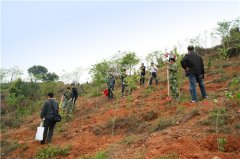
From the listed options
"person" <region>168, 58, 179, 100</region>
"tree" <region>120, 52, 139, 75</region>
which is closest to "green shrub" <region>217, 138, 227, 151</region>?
"person" <region>168, 58, 179, 100</region>

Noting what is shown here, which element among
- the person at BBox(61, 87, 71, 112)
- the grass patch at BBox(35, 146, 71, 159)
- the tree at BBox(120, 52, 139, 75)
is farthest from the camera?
the tree at BBox(120, 52, 139, 75)

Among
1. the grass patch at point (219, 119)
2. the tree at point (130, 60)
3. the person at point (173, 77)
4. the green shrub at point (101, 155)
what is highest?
the tree at point (130, 60)

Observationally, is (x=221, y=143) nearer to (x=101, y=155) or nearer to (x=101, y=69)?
(x=101, y=155)

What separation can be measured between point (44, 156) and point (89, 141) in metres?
1.24

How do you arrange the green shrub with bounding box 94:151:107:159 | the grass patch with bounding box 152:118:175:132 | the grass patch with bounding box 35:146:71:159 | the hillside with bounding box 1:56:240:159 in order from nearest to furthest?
1. the hillside with bounding box 1:56:240:159
2. the green shrub with bounding box 94:151:107:159
3. the grass patch with bounding box 152:118:175:132
4. the grass patch with bounding box 35:146:71:159

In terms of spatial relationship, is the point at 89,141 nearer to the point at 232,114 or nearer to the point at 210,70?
the point at 232,114

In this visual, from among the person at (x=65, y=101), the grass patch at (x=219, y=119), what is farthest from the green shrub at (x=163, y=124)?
the person at (x=65, y=101)

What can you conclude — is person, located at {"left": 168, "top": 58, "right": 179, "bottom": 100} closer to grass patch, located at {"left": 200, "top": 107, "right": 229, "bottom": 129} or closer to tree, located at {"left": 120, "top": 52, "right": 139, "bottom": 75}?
grass patch, located at {"left": 200, "top": 107, "right": 229, "bottom": 129}

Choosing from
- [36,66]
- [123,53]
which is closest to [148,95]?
[123,53]

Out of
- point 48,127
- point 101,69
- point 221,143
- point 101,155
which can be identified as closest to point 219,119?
point 221,143

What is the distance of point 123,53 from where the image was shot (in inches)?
925

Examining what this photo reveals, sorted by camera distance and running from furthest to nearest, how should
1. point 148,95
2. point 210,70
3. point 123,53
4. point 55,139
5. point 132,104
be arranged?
point 123,53
point 210,70
point 148,95
point 132,104
point 55,139

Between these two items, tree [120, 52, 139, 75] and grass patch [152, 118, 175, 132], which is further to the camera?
tree [120, 52, 139, 75]

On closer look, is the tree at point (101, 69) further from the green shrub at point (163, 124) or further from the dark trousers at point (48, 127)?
the green shrub at point (163, 124)
